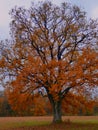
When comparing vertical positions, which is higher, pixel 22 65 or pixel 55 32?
pixel 55 32

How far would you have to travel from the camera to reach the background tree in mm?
39375

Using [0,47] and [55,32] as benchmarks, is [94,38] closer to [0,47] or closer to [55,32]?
[55,32]

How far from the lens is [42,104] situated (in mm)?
46812

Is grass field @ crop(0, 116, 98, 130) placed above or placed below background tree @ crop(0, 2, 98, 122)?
below

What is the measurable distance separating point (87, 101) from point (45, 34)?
9.10 meters

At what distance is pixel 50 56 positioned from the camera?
43.6 m

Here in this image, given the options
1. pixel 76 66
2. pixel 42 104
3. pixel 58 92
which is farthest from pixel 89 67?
pixel 42 104

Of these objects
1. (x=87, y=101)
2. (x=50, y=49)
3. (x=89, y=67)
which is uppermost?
(x=50, y=49)

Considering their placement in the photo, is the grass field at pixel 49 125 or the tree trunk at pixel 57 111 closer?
the grass field at pixel 49 125

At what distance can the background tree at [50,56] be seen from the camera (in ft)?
129

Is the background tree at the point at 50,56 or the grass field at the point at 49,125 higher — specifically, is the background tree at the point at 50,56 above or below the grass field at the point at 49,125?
above

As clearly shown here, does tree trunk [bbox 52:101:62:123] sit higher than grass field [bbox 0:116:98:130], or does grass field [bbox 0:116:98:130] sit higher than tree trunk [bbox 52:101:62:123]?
tree trunk [bbox 52:101:62:123]

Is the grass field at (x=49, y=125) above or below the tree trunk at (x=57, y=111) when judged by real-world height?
below

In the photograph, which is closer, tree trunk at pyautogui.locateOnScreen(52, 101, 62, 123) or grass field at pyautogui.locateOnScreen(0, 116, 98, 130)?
grass field at pyautogui.locateOnScreen(0, 116, 98, 130)
